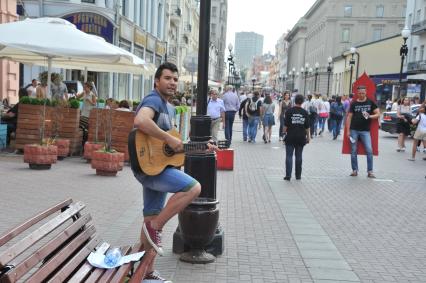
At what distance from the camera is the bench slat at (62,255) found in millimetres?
2672

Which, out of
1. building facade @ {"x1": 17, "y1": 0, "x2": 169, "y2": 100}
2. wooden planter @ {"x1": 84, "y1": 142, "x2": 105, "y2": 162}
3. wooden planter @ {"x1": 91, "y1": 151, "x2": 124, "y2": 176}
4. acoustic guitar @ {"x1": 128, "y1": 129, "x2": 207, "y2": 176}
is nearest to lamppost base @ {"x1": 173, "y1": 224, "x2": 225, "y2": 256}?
acoustic guitar @ {"x1": 128, "y1": 129, "x2": 207, "y2": 176}

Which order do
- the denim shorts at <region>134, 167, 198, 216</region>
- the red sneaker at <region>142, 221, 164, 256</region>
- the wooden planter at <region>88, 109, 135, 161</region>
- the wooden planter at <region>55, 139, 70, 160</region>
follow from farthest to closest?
the wooden planter at <region>88, 109, 135, 161</region> → the wooden planter at <region>55, 139, 70, 160</region> → the red sneaker at <region>142, 221, 164, 256</region> → the denim shorts at <region>134, 167, 198, 216</region>

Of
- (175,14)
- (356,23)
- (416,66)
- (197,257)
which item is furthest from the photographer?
(356,23)

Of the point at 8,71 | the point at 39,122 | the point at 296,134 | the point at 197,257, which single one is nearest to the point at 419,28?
the point at 8,71

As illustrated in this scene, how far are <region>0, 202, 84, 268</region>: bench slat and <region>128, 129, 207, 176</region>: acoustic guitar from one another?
530 mm

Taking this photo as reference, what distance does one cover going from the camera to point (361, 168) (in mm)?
12211

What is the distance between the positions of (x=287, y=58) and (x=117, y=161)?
14837 centimetres

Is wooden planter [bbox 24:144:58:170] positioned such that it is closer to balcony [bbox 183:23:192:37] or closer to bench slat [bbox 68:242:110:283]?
bench slat [bbox 68:242:110:283]

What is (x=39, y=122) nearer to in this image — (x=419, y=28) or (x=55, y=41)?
(x=55, y=41)

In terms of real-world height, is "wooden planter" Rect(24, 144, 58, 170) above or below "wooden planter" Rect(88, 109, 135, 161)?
below

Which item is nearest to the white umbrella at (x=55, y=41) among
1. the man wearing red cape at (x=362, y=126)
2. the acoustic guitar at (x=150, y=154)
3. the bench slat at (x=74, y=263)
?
the man wearing red cape at (x=362, y=126)

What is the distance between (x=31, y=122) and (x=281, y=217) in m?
6.18

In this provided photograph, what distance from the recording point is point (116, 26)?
26781 millimetres

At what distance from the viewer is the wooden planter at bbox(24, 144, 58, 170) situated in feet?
30.6
